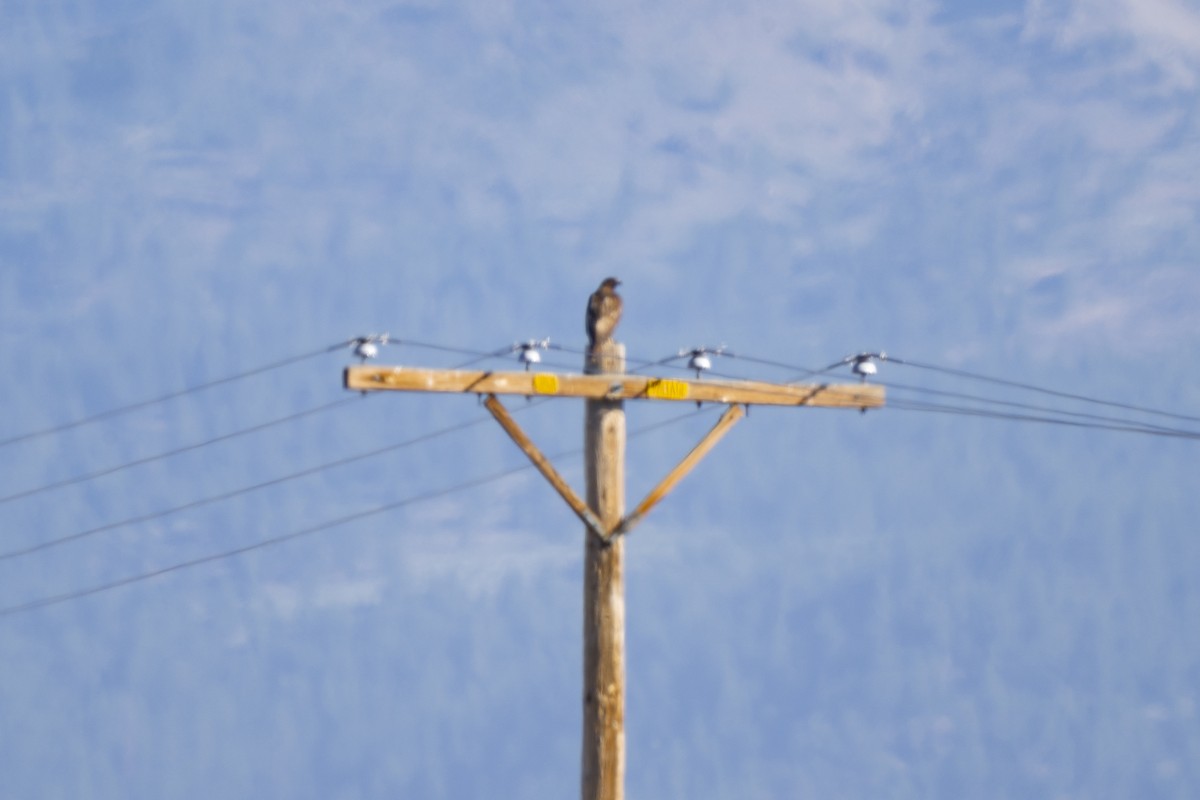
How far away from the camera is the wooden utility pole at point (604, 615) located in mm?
16641

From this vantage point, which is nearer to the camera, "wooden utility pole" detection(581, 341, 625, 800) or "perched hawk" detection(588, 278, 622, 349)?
"wooden utility pole" detection(581, 341, 625, 800)

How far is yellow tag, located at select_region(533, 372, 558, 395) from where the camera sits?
1672 centimetres

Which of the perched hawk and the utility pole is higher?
the perched hawk

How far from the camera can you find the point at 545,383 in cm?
1675

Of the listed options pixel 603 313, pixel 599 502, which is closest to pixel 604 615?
pixel 599 502

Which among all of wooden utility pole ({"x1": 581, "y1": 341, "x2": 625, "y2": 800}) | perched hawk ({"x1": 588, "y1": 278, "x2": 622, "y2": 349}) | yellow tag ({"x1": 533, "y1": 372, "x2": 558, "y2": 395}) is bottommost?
wooden utility pole ({"x1": 581, "y1": 341, "x2": 625, "y2": 800})

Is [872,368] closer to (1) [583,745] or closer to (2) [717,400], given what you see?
(2) [717,400]

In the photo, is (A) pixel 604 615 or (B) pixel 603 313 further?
(B) pixel 603 313

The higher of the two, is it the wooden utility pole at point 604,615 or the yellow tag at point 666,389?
the yellow tag at point 666,389

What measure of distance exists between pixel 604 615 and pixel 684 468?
4.72 feet

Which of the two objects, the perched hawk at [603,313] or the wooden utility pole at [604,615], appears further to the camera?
the perched hawk at [603,313]

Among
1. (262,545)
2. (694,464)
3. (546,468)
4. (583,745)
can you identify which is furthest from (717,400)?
(262,545)

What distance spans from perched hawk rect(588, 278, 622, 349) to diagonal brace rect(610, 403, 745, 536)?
119cm

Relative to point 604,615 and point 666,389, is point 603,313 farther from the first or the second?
point 604,615
